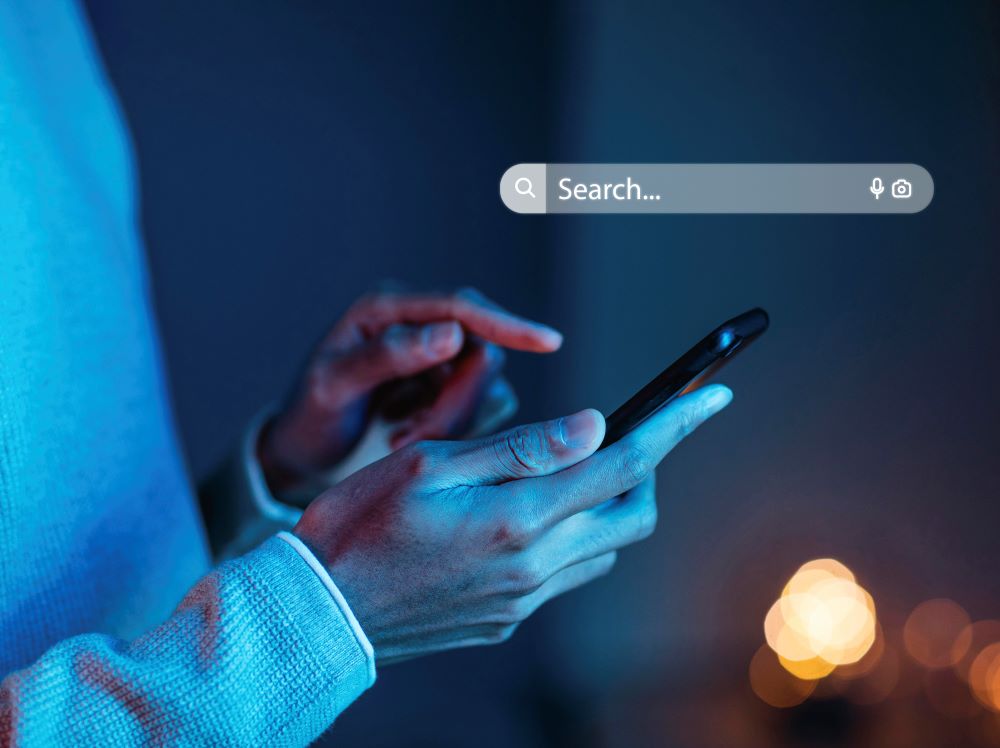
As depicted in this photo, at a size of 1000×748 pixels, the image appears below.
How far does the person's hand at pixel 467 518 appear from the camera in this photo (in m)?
0.41

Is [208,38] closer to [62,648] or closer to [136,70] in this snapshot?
[136,70]

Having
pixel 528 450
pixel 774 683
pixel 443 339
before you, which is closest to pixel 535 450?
pixel 528 450

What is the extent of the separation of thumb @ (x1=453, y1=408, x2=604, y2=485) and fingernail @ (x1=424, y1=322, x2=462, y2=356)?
0.76 ft

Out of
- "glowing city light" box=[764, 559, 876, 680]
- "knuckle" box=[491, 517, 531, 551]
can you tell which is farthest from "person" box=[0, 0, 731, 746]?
"glowing city light" box=[764, 559, 876, 680]

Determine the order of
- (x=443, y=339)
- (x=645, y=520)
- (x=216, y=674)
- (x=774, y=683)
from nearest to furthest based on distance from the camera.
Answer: (x=216, y=674)
(x=645, y=520)
(x=443, y=339)
(x=774, y=683)

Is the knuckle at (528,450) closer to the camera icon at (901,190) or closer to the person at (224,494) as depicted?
the person at (224,494)

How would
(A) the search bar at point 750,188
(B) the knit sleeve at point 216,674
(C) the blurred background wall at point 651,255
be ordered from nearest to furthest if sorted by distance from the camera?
(B) the knit sleeve at point 216,674, (A) the search bar at point 750,188, (C) the blurred background wall at point 651,255

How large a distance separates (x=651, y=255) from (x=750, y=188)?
28 centimetres

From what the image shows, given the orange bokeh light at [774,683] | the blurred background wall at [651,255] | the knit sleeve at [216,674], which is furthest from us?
the orange bokeh light at [774,683]

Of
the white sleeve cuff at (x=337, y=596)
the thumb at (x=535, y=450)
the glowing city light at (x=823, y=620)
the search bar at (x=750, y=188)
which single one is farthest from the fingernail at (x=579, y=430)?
the glowing city light at (x=823, y=620)

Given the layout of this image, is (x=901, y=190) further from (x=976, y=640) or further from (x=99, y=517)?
(x=99, y=517)

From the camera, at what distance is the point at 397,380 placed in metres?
0.75

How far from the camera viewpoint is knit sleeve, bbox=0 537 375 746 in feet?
1.21

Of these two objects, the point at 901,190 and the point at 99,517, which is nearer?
the point at 99,517
